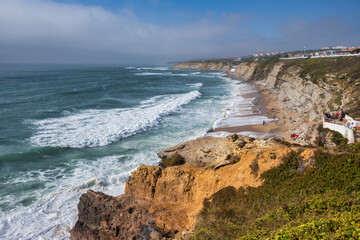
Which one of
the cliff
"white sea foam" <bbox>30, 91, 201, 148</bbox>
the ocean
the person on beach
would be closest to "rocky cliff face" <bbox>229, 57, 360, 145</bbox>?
the person on beach

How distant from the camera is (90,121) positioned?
3259cm

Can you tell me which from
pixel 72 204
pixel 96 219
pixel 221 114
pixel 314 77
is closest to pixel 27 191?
pixel 72 204

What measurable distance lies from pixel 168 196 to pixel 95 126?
22.0 metres

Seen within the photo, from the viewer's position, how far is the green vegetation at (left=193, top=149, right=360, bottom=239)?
280 inches

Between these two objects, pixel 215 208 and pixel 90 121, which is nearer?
pixel 215 208

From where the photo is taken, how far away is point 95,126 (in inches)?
1190

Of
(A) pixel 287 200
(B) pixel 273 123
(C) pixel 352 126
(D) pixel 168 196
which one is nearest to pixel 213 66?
(B) pixel 273 123

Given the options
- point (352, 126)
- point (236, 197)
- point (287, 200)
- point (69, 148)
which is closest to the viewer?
point (287, 200)

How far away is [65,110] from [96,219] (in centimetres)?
3176

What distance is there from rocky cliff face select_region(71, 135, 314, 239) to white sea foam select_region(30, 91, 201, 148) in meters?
13.8

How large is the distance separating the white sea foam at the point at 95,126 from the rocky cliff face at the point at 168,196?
13.8 m

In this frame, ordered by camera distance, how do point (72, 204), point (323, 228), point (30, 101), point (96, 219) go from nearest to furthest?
point (323, 228)
point (96, 219)
point (72, 204)
point (30, 101)

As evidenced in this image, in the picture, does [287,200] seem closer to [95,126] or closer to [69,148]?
[69,148]

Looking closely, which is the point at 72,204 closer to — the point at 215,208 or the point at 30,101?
the point at 215,208
